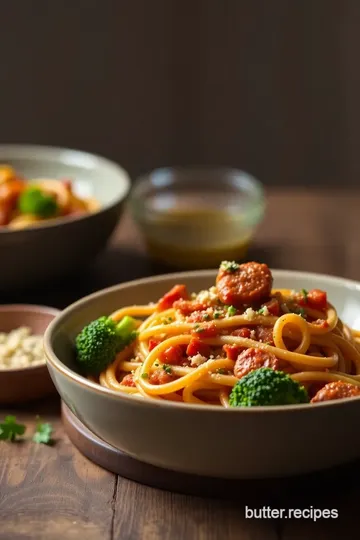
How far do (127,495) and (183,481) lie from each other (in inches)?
6.0

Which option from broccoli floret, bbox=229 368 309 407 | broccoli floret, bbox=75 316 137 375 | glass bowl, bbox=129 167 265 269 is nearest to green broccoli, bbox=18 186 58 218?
glass bowl, bbox=129 167 265 269

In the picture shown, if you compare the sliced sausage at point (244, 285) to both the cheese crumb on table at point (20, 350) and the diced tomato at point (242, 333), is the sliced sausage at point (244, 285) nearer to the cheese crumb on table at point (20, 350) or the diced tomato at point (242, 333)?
the diced tomato at point (242, 333)

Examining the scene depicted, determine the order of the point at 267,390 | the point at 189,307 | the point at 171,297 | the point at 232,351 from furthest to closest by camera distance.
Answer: the point at 171,297, the point at 189,307, the point at 232,351, the point at 267,390

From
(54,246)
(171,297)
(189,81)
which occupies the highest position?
(171,297)

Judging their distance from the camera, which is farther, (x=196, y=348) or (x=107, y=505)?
(x=196, y=348)

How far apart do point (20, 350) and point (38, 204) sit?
984mm

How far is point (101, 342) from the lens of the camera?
2738mm

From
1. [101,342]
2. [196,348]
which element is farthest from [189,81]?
[196,348]

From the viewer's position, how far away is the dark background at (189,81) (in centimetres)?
695

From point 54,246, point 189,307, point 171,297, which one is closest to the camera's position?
point 189,307

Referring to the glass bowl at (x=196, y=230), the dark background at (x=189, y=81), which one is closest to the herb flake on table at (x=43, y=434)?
the glass bowl at (x=196, y=230)

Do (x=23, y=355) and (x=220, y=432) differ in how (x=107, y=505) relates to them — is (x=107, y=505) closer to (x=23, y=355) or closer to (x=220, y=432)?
(x=220, y=432)

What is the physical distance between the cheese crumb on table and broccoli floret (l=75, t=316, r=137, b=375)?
0.82 ft

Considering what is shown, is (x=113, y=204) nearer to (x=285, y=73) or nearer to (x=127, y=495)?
(x=127, y=495)
